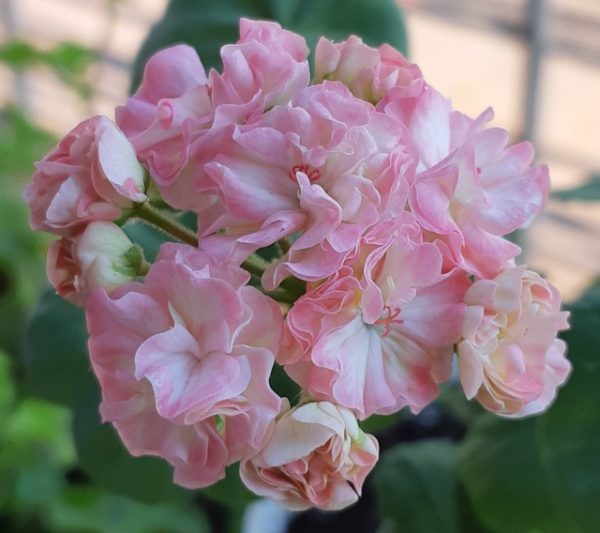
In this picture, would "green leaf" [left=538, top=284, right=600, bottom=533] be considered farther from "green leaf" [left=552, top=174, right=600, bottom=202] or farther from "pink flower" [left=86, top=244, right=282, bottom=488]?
"pink flower" [left=86, top=244, right=282, bottom=488]

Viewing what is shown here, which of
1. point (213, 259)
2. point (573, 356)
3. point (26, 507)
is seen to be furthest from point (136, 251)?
point (26, 507)

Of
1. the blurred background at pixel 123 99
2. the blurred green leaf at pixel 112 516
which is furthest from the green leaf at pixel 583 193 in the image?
the blurred green leaf at pixel 112 516

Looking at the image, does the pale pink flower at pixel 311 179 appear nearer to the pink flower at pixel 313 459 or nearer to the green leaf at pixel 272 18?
the pink flower at pixel 313 459

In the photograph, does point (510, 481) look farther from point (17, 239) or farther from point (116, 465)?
point (17, 239)

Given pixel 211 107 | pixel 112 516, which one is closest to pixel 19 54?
pixel 112 516

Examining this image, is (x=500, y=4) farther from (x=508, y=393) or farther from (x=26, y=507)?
(x=508, y=393)

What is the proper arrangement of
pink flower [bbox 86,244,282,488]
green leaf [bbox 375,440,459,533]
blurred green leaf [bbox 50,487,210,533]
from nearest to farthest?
pink flower [bbox 86,244,282,488], green leaf [bbox 375,440,459,533], blurred green leaf [bbox 50,487,210,533]

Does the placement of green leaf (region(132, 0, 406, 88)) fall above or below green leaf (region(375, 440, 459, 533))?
above

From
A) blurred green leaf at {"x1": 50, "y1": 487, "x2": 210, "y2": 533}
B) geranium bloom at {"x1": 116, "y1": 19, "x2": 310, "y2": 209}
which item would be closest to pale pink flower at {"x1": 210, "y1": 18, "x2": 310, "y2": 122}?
geranium bloom at {"x1": 116, "y1": 19, "x2": 310, "y2": 209}
